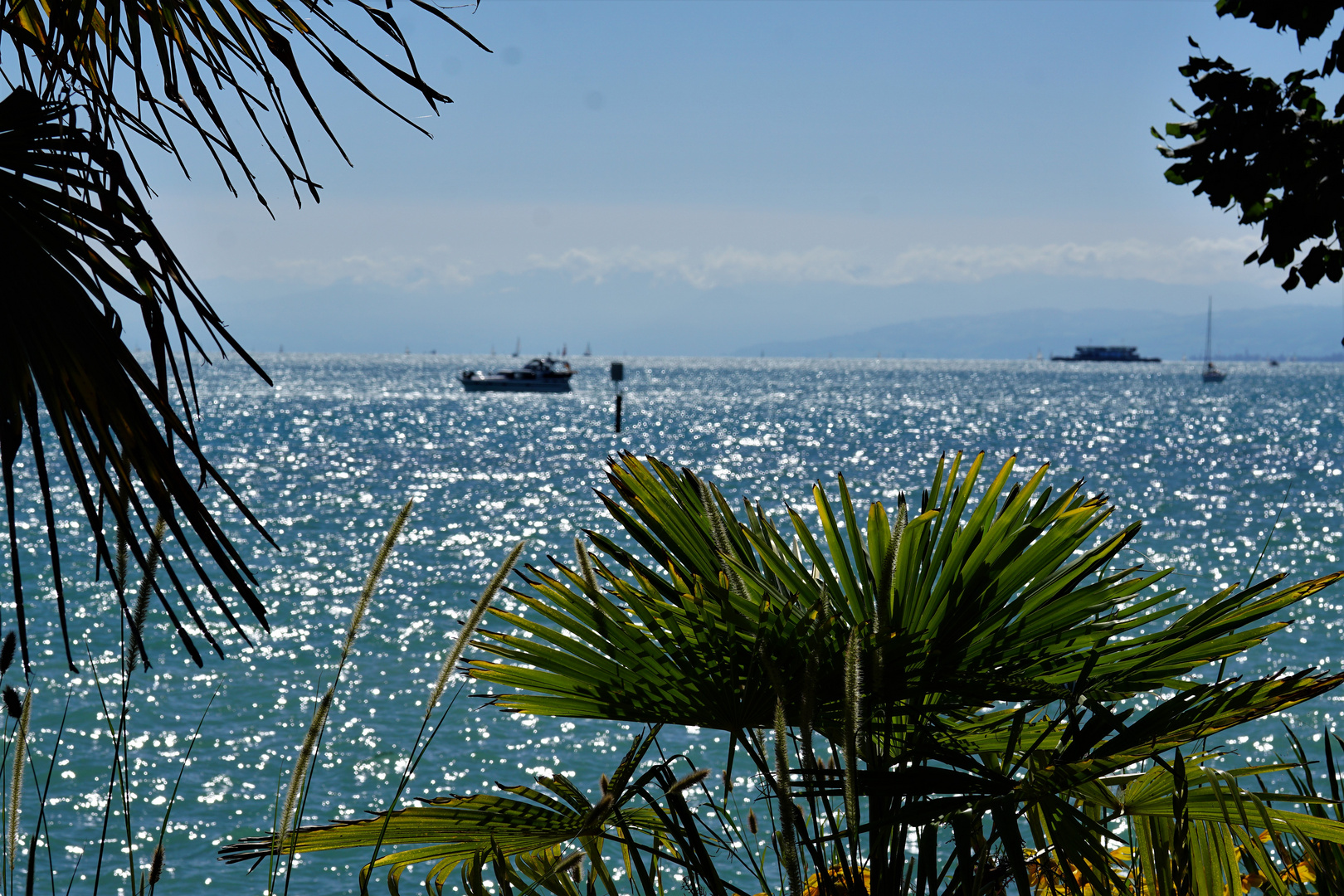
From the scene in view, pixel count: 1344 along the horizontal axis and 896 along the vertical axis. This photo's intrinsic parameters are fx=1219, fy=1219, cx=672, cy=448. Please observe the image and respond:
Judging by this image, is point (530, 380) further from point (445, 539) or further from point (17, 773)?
point (17, 773)

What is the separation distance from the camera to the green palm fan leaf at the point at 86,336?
172 centimetres

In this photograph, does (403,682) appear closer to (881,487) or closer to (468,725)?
(468,725)

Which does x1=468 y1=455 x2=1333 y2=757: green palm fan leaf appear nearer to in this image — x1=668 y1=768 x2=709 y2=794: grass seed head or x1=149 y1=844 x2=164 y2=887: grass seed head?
x1=668 y1=768 x2=709 y2=794: grass seed head

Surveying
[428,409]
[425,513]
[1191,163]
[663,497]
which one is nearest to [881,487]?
[425,513]

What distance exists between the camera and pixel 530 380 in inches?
4870

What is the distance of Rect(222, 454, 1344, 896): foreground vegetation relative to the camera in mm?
2609

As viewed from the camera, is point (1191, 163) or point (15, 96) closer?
point (15, 96)

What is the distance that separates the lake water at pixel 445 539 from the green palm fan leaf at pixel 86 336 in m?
2.31

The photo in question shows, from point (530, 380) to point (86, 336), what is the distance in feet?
403

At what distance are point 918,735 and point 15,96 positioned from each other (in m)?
2.32

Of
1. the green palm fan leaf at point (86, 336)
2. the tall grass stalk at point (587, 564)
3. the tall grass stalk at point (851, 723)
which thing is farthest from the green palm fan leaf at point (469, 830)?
the green palm fan leaf at point (86, 336)

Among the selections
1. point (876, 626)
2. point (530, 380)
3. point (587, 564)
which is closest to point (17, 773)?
point (587, 564)

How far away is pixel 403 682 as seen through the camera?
54.7 ft

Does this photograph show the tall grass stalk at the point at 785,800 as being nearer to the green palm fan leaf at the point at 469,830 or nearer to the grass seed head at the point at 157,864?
the green palm fan leaf at the point at 469,830
